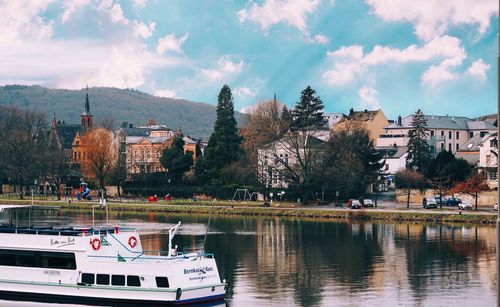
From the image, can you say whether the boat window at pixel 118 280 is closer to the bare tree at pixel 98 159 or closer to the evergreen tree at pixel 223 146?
the evergreen tree at pixel 223 146

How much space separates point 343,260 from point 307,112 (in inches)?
2320

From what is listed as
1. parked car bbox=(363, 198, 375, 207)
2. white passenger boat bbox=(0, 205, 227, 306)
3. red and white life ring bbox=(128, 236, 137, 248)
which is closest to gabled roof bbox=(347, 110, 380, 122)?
parked car bbox=(363, 198, 375, 207)

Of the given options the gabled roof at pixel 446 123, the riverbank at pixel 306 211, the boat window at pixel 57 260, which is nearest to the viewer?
the boat window at pixel 57 260

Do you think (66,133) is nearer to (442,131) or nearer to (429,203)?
(442,131)

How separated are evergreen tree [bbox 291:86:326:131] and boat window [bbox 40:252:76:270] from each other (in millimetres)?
73362

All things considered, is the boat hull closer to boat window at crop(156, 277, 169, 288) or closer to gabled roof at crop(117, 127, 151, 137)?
boat window at crop(156, 277, 169, 288)

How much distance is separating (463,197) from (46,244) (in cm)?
6898

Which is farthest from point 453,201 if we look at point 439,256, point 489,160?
point 439,256

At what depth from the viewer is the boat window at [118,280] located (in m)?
39.5

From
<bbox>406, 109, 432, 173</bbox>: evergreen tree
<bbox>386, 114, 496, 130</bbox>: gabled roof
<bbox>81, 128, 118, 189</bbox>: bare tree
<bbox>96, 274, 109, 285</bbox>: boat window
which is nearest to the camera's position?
<bbox>96, 274, 109, 285</bbox>: boat window

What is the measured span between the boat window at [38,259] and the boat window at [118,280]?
7.09 feet

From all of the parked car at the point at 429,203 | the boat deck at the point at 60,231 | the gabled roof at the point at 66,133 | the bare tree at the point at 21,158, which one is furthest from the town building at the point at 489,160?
the gabled roof at the point at 66,133

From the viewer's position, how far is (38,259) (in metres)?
41.4

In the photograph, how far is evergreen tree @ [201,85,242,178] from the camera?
12050cm
